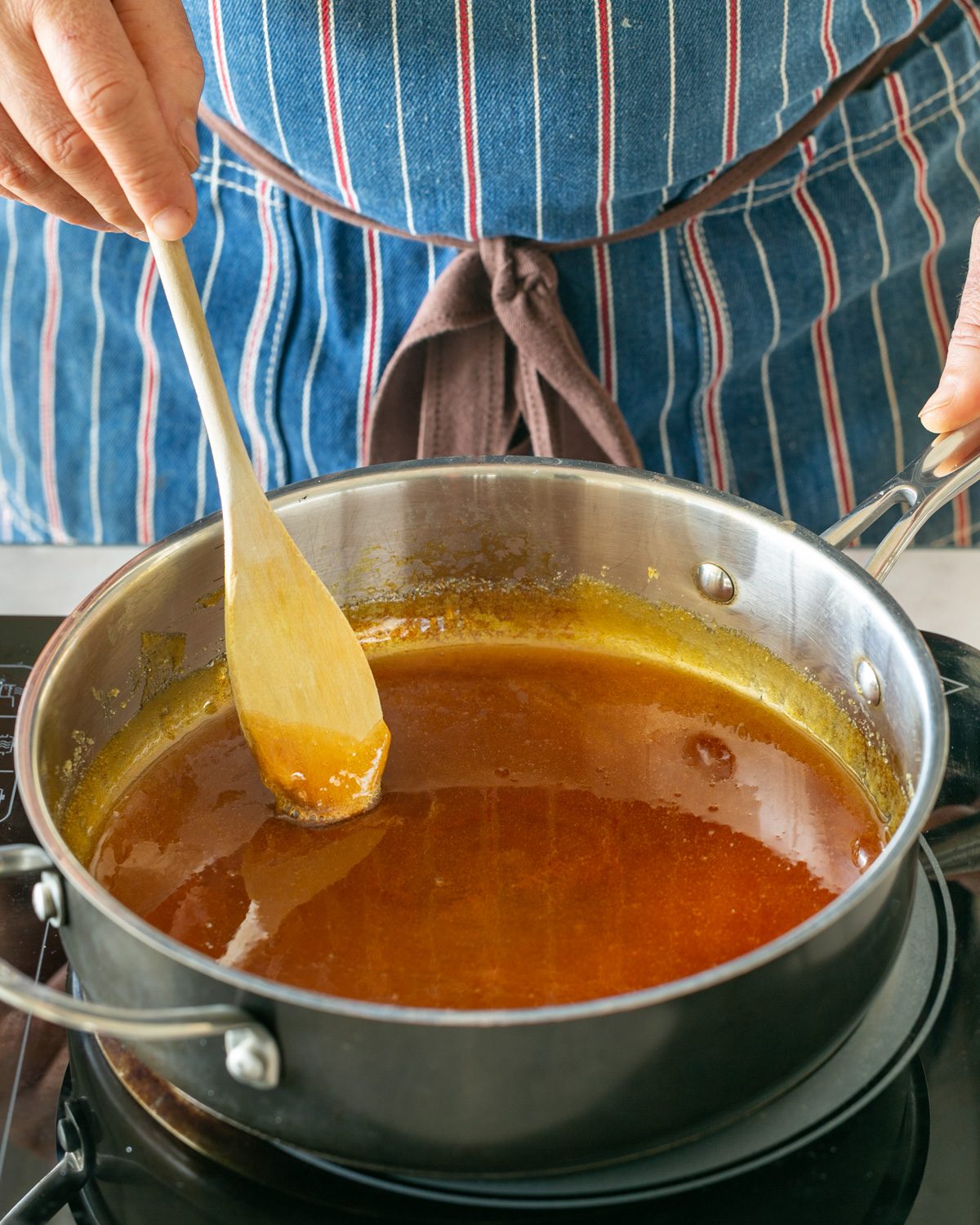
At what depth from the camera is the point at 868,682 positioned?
81 cm

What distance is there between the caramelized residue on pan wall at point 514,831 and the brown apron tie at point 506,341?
20 centimetres

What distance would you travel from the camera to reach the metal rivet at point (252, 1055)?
52 cm

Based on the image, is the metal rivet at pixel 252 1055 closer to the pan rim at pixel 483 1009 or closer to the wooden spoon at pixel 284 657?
the pan rim at pixel 483 1009

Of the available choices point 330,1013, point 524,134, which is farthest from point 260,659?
point 524,134

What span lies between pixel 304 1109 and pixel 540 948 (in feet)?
0.71

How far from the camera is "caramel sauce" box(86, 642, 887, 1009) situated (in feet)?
2.40

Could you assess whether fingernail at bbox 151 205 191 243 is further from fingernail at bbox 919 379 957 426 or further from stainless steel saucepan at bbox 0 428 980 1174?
fingernail at bbox 919 379 957 426

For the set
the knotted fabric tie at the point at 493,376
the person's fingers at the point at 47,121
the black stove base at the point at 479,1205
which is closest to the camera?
the black stove base at the point at 479,1205

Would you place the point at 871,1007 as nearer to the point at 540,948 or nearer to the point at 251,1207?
the point at 540,948

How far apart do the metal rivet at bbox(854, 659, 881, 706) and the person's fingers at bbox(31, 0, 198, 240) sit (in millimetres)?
500

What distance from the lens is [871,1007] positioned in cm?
69

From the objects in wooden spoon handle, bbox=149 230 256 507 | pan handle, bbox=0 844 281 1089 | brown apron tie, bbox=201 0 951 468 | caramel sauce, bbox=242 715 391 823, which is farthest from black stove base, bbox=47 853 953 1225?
brown apron tie, bbox=201 0 951 468

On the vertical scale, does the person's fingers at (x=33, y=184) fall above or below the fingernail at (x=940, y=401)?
above

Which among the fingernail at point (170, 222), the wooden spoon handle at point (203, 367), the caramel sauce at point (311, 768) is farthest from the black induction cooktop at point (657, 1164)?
the fingernail at point (170, 222)
